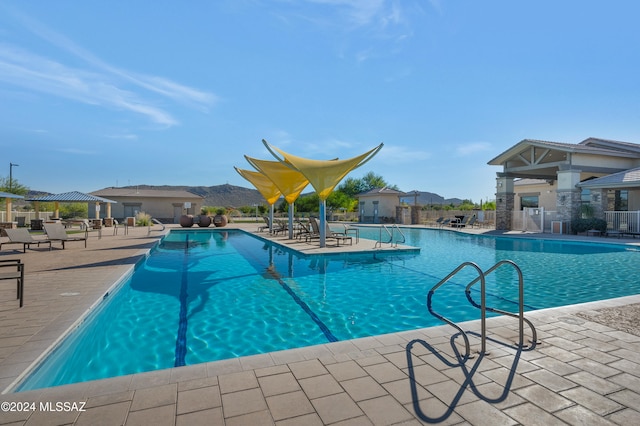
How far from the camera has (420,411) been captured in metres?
2.19

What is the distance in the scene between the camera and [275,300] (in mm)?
6156

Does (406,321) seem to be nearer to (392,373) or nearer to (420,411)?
(392,373)

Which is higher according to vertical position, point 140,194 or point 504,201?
point 140,194

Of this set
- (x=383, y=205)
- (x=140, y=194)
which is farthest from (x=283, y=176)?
(x=140, y=194)

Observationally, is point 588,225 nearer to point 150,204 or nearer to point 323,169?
point 323,169

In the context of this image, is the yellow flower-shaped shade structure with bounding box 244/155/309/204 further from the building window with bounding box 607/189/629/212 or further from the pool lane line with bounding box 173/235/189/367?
the building window with bounding box 607/189/629/212

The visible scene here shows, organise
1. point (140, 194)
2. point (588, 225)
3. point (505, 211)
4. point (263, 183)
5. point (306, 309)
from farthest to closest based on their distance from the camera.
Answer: point (140, 194)
point (505, 211)
point (263, 183)
point (588, 225)
point (306, 309)

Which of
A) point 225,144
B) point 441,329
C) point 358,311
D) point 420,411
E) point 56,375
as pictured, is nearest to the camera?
point 420,411

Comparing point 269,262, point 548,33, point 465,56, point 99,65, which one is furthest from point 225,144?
point 548,33

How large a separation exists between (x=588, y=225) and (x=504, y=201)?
4681 millimetres

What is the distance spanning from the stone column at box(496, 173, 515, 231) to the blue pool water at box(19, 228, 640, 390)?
32.1 ft

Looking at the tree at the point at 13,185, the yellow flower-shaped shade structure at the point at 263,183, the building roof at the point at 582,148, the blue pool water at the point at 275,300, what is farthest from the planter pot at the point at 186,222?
the tree at the point at 13,185

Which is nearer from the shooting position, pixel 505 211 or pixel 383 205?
pixel 505 211

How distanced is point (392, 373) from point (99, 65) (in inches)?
478
